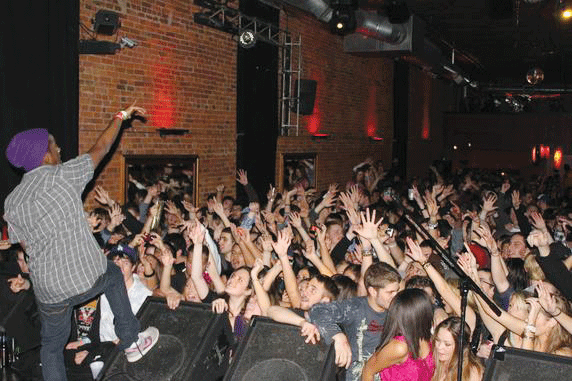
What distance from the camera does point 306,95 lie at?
38.6 feet

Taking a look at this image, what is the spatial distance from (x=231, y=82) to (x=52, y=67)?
3684 millimetres

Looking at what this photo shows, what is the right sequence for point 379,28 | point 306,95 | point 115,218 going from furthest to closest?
point 306,95, point 379,28, point 115,218

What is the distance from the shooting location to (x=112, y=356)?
3.45 m

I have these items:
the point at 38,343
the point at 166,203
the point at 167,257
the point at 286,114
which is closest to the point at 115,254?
the point at 167,257

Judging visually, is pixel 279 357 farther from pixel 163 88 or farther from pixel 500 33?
pixel 500 33

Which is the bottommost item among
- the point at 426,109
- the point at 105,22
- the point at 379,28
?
the point at 105,22

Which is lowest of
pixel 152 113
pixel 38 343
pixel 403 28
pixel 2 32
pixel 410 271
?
pixel 38 343

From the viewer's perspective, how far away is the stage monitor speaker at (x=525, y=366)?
8.52 ft

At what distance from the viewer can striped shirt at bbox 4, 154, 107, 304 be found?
10.6ft

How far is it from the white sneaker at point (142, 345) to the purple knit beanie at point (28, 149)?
104cm

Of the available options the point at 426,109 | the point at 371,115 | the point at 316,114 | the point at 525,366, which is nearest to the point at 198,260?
the point at 525,366

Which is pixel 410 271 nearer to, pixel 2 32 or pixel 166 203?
pixel 166 203

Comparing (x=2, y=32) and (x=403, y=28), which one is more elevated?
(x=403, y=28)

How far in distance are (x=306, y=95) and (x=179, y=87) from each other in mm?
3416
